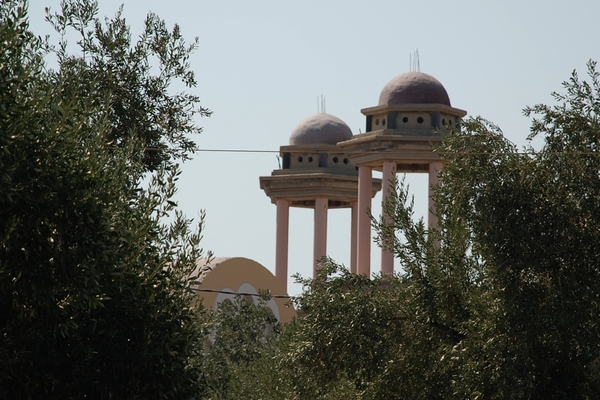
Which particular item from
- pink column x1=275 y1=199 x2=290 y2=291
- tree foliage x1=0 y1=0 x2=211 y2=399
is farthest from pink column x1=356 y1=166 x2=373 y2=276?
tree foliage x1=0 y1=0 x2=211 y2=399

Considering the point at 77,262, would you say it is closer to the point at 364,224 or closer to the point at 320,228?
→ the point at 364,224

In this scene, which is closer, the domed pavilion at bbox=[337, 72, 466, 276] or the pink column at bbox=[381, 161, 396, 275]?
the pink column at bbox=[381, 161, 396, 275]

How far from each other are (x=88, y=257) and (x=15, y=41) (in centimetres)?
214

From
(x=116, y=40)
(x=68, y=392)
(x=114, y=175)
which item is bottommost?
(x=68, y=392)

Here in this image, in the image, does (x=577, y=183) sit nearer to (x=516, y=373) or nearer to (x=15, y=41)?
(x=516, y=373)

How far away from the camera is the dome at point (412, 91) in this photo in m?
49.9

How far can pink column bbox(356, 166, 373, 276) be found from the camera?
51.0 metres

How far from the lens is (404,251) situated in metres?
21.8

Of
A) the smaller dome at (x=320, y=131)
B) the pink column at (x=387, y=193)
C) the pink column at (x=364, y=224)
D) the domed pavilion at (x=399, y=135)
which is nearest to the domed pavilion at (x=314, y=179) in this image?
the smaller dome at (x=320, y=131)

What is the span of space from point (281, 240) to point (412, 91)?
1269 cm

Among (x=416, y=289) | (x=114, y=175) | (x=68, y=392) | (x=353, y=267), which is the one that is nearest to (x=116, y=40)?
(x=114, y=175)

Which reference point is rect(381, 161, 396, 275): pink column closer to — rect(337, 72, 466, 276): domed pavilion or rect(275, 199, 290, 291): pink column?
rect(337, 72, 466, 276): domed pavilion

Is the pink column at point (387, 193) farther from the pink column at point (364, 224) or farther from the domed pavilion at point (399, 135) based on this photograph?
the pink column at point (364, 224)

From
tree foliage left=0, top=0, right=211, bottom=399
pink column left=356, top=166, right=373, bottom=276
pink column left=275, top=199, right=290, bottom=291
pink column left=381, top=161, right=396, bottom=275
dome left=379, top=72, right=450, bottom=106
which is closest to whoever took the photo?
tree foliage left=0, top=0, right=211, bottom=399
